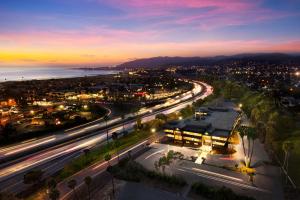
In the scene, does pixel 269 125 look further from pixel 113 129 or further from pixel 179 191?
pixel 113 129

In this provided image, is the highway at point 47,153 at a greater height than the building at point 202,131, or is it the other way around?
the building at point 202,131

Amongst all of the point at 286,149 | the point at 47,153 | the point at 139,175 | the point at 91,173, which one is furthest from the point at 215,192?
the point at 47,153

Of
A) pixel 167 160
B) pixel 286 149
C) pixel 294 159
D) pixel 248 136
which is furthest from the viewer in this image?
pixel 294 159

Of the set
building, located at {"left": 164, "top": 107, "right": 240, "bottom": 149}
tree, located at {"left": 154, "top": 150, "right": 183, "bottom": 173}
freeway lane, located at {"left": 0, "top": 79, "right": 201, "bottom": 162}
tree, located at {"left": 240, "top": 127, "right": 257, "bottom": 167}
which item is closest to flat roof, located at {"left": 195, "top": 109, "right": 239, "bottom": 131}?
building, located at {"left": 164, "top": 107, "right": 240, "bottom": 149}

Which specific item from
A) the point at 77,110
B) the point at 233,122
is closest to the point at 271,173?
the point at 233,122

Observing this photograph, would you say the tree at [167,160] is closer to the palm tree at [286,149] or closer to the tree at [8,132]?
the palm tree at [286,149]

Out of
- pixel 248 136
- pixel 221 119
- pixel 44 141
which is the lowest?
pixel 44 141

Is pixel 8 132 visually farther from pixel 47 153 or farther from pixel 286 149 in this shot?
pixel 286 149

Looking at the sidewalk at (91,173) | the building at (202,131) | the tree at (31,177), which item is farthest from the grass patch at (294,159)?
the tree at (31,177)

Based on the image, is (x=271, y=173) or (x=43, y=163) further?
(x=43, y=163)
